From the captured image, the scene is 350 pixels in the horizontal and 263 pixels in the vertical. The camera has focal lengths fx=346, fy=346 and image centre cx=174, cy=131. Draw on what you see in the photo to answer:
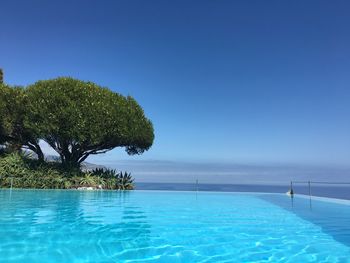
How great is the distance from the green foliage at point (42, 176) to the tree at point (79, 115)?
1.52m

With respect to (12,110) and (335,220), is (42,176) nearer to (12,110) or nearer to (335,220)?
(12,110)

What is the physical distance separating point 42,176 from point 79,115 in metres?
4.81

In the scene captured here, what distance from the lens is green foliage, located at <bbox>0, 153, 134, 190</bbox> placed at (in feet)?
71.6

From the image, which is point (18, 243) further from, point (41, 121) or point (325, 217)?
point (41, 121)

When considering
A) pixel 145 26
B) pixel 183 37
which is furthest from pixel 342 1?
pixel 145 26

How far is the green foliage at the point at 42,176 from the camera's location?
21828 mm

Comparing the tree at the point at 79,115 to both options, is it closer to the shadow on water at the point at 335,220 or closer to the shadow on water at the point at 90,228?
the shadow on water at the point at 90,228

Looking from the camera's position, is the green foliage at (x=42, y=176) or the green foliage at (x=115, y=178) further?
the green foliage at (x=115, y=178)

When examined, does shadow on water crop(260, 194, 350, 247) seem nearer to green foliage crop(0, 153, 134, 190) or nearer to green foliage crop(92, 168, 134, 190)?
green foliage crop(92, 168, 134, 190)

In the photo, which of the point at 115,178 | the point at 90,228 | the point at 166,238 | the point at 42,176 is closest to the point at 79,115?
the point at 42,176

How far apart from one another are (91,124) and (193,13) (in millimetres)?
9118

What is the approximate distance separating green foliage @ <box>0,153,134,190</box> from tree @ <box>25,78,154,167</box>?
1.52 meters

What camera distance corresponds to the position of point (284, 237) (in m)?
7.57

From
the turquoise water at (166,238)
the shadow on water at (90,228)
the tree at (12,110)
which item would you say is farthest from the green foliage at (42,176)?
the turquoise water at (166,238)
